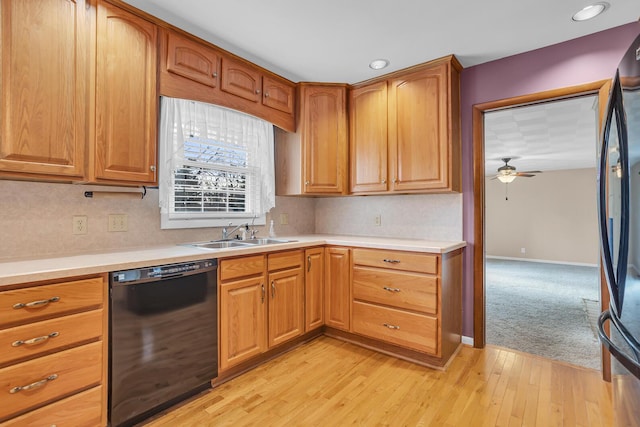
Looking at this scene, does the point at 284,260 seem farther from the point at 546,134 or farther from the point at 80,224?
the point at 546,134

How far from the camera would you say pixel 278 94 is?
295 cm

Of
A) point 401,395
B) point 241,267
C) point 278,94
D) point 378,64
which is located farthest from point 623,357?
point 278,94

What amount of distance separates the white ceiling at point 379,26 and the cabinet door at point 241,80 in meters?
0.09

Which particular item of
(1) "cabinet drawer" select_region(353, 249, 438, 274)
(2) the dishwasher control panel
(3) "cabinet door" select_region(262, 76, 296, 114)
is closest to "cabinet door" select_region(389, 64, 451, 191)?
(1) "cabinet drawer" select_region(353, 249, 438, 274)

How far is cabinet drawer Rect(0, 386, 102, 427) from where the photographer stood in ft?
4.45

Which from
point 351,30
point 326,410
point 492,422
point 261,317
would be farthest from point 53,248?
A: point 492,422

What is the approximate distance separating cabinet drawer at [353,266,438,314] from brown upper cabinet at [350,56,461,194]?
0.77 metres

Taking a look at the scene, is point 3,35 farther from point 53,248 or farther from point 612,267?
point 612,267

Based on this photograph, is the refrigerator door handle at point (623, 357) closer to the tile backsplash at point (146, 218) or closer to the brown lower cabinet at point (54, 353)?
Result: the tile backsplash at point (146, 218)

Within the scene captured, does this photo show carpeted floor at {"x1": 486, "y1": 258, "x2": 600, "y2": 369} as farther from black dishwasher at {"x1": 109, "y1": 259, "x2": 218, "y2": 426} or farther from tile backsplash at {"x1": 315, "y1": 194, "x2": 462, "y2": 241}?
black dishwasher at {"x1": 109, "y1": 259, "x2": 218, "y2": 426}

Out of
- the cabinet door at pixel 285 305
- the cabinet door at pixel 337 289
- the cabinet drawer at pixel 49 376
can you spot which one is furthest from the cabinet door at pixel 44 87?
the cabinet door at pixel 337 289

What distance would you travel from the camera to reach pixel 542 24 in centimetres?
214

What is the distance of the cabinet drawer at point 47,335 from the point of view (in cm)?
130

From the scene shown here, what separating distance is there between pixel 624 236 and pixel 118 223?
8.57 feet
